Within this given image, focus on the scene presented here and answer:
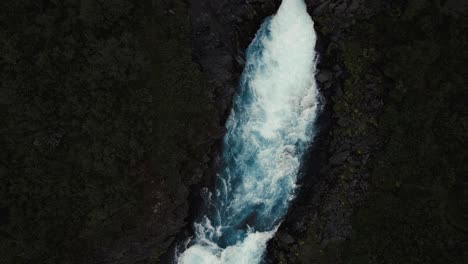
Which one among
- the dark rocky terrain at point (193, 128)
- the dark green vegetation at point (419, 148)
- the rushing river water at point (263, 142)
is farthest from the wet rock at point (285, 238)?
the dark green vegetation at point (419, 148)

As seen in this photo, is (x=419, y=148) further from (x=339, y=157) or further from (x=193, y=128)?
(x=193, y=128)

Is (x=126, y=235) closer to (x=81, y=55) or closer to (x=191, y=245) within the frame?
(x=191, y=245)

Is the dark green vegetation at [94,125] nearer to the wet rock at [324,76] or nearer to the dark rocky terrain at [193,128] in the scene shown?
the dark rocky terrain at [193,128]

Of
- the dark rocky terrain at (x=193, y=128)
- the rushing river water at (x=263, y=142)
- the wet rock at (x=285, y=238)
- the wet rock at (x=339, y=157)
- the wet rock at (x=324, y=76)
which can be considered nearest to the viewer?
the dark rocky terrain at (x=193, y=128)

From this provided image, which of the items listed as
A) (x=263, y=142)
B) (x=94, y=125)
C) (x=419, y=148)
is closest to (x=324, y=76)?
(x=263, y=142)

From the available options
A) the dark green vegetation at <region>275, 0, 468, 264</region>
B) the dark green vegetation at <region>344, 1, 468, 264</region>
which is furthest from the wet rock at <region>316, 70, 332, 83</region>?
the dark green vegetation at <region>344, 1, 468, 264</region>
